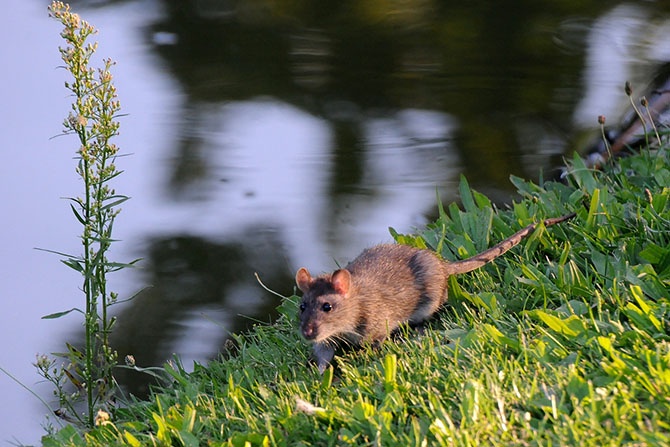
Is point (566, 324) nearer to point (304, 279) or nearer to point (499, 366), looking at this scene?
point (499, 366)

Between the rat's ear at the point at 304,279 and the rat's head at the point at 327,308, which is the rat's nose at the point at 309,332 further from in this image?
the rat's ear at the point at 304,279

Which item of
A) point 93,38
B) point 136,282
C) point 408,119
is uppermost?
point 93,38

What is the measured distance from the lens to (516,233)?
455 cm

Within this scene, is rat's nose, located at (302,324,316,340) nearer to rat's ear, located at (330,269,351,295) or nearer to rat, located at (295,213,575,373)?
rat, located at (295,213,575,373)

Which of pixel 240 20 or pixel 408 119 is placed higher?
pixel 240 20

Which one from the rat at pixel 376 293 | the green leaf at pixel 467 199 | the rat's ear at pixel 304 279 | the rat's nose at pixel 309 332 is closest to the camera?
the rat's nose at pixel 309 332

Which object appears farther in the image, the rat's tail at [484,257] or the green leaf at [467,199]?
the green leaf at [467,199]

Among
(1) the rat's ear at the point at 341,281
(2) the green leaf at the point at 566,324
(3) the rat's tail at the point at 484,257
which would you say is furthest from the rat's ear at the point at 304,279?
(2) the green leaf at the point at 566,324

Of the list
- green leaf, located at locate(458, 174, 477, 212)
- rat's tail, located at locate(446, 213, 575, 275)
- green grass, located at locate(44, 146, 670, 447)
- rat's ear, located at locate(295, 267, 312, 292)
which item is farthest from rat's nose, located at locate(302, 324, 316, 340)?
green leaf, located at locate(458, 174, 477, 212)

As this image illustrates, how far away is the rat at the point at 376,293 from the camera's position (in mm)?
4137

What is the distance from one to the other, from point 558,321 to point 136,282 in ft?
11.0

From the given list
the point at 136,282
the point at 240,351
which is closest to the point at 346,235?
the point at 136,282

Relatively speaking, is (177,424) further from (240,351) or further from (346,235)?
(346,235)

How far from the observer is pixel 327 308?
13.6 ft
